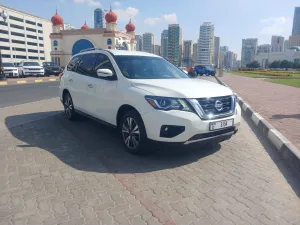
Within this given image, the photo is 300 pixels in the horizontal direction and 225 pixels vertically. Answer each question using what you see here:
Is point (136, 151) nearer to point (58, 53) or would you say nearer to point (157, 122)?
point (157, 122)

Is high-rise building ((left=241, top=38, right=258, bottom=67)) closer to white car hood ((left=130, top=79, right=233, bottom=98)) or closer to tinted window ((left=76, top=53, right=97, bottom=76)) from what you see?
tinted window ((left=76, top=53, right=97, bottom=76))

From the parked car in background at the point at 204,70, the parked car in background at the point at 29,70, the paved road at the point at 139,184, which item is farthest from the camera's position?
the parked car in background at the point at 204,70

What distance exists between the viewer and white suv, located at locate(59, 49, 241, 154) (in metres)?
3.67

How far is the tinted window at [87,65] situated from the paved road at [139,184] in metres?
1.43

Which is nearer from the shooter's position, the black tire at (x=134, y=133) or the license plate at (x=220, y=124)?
the license plate at (x=220, y=124)

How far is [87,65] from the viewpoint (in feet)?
18.4

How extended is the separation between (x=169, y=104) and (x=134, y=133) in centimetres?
82

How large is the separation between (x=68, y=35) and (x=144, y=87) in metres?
48.2

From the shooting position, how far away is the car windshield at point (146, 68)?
181 inches

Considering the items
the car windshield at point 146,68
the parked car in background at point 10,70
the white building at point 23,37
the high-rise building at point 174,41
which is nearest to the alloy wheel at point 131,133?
the car windshield at point 146,68

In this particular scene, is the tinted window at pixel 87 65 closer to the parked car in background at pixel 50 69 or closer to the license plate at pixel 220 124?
the license plate at pixel 220 124

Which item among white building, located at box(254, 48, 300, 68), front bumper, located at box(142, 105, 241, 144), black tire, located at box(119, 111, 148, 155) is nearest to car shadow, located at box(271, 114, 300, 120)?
front bumper, located at box(142, 105, 241, 144)

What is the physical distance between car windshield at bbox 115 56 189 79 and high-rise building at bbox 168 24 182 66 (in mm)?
87720

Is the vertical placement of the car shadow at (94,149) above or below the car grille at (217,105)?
below
